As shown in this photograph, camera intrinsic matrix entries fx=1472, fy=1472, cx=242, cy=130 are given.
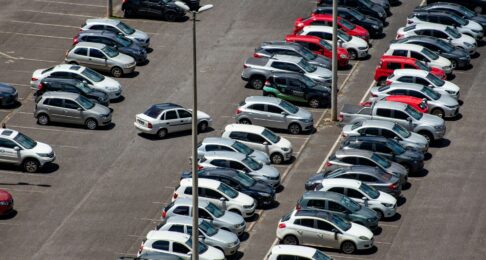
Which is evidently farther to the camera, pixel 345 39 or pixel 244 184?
pixel 345 39

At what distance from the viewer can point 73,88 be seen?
74.2 m

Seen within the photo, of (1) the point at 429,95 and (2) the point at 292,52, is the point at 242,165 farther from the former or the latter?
(2) the point at 292,52

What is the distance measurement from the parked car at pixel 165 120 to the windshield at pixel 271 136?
3.84 metres

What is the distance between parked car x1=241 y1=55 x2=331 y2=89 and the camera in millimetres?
77000

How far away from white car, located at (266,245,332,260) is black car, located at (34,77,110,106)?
64.2 ft

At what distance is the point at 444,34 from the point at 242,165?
69.6 ft

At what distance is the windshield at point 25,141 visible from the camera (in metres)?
67.1

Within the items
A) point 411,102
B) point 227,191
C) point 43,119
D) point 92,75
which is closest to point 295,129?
point 411,102

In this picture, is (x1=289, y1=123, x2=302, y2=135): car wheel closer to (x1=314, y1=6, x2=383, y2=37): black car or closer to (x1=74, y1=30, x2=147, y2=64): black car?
(x1=74, y1=30, x2=147, y2=64): black car

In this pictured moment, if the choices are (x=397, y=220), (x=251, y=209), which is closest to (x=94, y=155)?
(x=251, y=209)

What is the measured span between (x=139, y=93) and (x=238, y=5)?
15236 mm

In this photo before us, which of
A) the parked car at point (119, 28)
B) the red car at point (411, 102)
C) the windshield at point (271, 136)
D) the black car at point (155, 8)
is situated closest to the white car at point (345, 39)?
the red car at point (411, 102)

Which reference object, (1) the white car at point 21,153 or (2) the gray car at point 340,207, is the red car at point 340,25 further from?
(2) the gray car at point 340,207

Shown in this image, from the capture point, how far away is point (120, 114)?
7400cm
